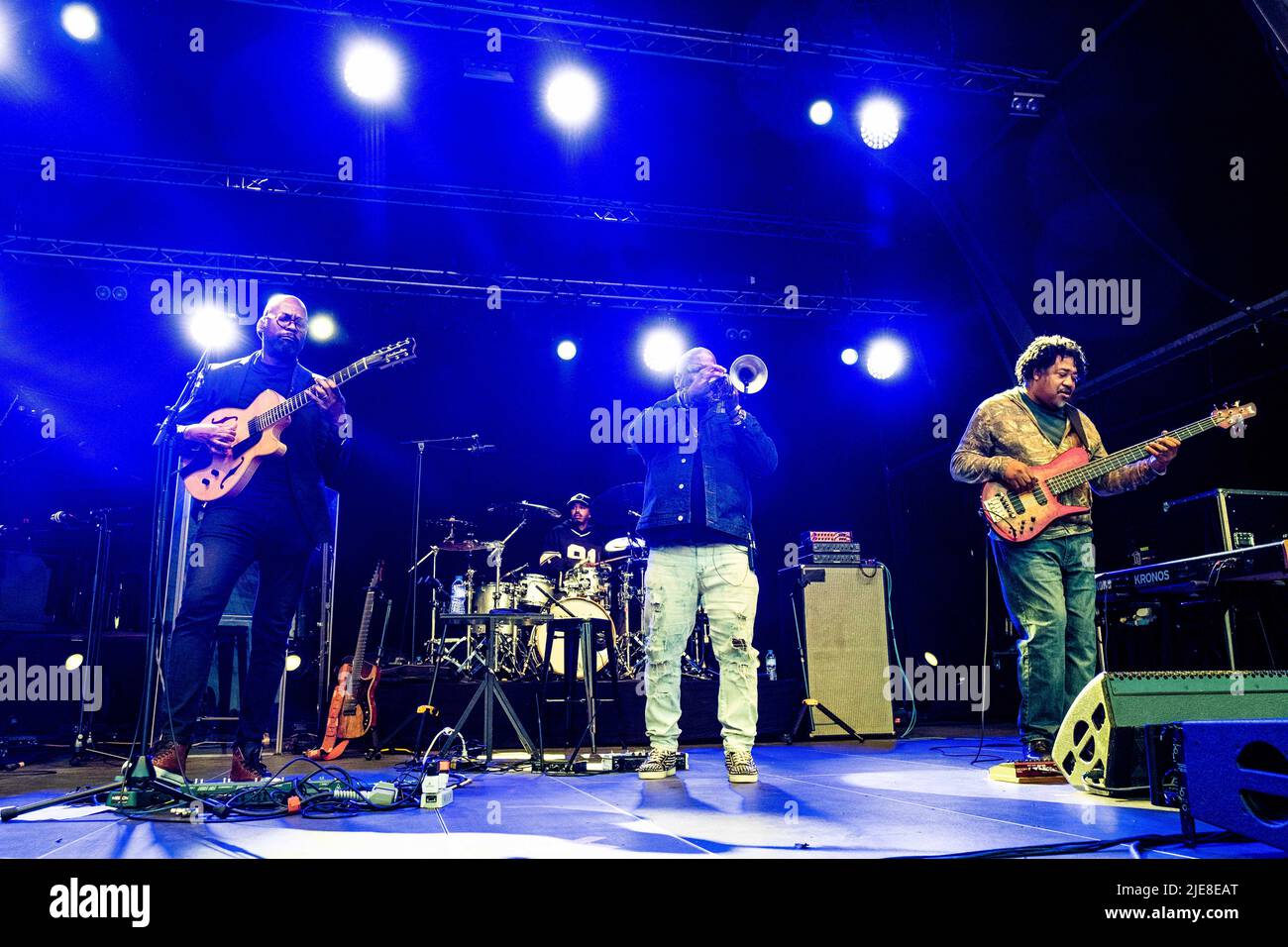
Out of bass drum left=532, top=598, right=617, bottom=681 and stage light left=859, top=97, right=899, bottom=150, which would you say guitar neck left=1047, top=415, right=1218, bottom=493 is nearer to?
bass drum left=532, top=598, right=617, bottom=681

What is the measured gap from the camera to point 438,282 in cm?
909

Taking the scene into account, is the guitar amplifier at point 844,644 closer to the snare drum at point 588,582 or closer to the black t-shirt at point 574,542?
the snare drum at point 588,582

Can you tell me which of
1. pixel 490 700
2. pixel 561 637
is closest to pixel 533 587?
pixel 561 637

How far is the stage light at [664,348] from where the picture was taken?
10078 mm

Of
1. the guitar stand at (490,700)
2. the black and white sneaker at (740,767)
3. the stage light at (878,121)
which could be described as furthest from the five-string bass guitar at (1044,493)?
the stage light at (878,121)

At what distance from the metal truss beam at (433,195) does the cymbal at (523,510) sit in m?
2.80

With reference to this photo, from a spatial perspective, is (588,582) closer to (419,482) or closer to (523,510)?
(523,510)

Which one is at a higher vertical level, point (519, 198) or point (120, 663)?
point (519, 198)

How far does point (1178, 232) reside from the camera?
20.0 feet

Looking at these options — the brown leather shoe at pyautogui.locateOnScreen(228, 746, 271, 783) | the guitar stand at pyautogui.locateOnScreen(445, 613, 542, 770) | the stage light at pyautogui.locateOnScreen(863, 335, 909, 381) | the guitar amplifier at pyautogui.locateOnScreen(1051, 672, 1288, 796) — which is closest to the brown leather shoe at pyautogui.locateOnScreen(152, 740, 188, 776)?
the brown leather shoe at pyautogui.locateOnScreen(228, 746, 271, 783)

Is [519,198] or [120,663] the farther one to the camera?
[519,198]

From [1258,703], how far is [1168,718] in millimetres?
274
